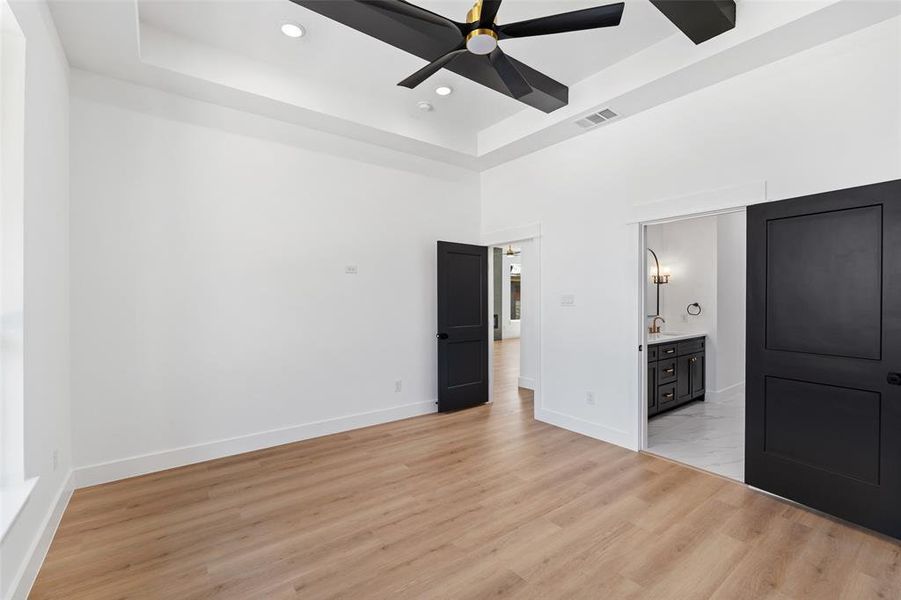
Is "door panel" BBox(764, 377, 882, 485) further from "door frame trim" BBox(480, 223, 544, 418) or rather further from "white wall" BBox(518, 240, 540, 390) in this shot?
"white wall" BBox(518, 240, 540, 390)

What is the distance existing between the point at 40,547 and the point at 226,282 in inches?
84.3

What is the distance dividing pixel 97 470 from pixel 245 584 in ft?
6.58

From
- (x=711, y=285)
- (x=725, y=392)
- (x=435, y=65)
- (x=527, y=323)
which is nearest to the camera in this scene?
(x=435, y=65)

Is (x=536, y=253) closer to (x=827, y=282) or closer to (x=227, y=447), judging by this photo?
(x=827, y=282)

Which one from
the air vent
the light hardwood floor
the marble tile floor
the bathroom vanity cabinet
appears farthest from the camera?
the bathroom vanity cabinet

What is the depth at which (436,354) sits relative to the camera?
17.0ft

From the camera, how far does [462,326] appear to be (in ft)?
17.2

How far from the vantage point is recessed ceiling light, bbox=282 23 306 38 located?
3.05 metres

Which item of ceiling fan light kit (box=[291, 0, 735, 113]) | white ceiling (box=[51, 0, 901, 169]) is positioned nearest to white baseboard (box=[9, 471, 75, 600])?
white ceiling (box=[51, 0, 901, 169])

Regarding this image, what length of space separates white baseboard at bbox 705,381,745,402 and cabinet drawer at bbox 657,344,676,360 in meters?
1.19

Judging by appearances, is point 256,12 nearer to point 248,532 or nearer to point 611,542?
point 248,532

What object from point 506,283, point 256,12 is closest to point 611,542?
point 256,12

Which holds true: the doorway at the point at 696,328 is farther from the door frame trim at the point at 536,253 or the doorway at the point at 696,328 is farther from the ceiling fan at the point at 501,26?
the ceiling fan at the point at 501,26

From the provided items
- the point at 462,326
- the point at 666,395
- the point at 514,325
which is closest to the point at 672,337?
the point at 666,395
